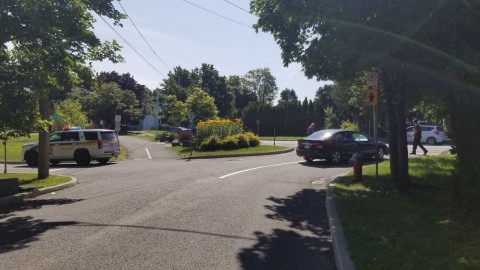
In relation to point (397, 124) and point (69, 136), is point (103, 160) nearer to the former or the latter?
point (69, 136)

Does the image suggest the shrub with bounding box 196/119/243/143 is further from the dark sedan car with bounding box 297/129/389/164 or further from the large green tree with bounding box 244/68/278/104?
the large green tree with bounding box 244/68/278/104

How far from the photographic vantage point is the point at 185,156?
26719 mm

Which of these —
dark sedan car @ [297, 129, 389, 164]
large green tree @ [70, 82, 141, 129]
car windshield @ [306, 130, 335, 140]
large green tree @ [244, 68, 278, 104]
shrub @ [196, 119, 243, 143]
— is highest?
large green tree @ [244, 68, 278, 104]

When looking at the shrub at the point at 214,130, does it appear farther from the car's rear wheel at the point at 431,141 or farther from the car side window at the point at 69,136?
the car's rear wheel at the point at 431,141

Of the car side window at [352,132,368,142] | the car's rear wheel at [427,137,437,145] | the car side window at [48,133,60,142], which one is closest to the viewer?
the car side window at [352,132,368,142]

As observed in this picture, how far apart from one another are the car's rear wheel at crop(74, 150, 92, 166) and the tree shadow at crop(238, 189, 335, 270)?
15.0 meters

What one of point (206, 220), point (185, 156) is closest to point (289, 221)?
point (206, 220)

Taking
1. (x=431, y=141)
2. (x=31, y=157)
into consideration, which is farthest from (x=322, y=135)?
(x=431, y=141)

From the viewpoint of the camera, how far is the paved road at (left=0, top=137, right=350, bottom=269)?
5.91 metres

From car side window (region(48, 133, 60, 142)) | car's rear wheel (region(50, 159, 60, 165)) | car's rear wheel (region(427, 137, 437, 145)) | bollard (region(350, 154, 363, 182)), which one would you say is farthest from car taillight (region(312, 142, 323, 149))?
car's rear wheel (region(427, 137, 437, 145))

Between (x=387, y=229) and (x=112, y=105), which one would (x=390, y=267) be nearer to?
(x=387, y=229)

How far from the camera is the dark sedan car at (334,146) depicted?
19.3 m

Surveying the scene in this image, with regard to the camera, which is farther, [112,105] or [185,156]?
[112,105]

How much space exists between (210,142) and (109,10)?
56.7 feet
